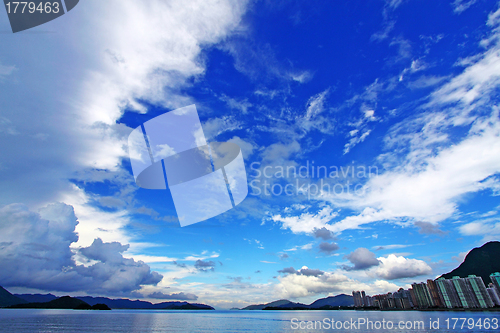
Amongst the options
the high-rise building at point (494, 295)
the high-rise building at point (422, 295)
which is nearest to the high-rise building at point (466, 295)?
the high-rise building at point (494, 295)

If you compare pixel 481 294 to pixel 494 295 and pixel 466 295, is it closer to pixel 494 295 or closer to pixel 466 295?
pixel 466 295

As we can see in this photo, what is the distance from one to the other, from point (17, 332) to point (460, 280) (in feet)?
689

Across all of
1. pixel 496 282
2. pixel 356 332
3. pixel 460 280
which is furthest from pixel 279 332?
pixel 496 282

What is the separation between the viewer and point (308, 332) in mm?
58062

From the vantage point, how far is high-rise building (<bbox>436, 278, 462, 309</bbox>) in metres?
151

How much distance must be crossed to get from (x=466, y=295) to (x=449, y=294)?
420 inches

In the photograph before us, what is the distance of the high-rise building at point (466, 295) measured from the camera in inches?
5650

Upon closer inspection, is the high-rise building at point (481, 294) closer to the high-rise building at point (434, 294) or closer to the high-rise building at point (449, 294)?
the high-rise building at point (449, 294)

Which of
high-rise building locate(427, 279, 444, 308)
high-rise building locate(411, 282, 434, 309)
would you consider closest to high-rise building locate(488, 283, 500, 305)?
high-rise building locate(427, 279, 444, 308)

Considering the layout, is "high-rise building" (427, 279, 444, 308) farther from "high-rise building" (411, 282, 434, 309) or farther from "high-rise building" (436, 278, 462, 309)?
"high-rise building" (411, 282, 434, 309)

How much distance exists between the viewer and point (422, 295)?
18175 centimetres

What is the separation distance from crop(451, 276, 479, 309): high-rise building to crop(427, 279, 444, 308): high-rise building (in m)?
17.0

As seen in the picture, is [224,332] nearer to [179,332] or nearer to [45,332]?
[179,332]

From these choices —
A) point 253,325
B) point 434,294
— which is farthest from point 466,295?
point 253,325
